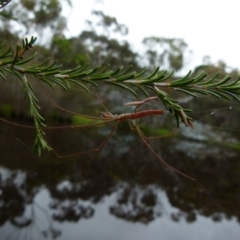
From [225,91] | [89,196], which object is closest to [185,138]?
[89,196]

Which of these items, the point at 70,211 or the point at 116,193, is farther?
the point at 116,193

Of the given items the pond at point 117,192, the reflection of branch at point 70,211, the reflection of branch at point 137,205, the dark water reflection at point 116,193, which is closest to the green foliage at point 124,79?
the pond at point 117,192

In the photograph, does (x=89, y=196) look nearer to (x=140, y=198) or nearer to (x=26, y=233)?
(x=140, y=198)

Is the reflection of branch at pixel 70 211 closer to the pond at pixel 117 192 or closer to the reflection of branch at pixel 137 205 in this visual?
the pond at pixel 117 192

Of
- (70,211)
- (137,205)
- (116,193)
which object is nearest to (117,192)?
(116,193)

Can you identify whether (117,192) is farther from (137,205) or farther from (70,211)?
(70,211)

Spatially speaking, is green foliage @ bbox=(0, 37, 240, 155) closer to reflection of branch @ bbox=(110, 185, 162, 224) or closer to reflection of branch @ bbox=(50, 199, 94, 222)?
reflection of branch @ bbox=(50, 199, 94, 222)

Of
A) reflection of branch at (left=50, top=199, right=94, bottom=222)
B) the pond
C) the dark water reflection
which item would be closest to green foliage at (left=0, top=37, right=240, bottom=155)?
the pond
